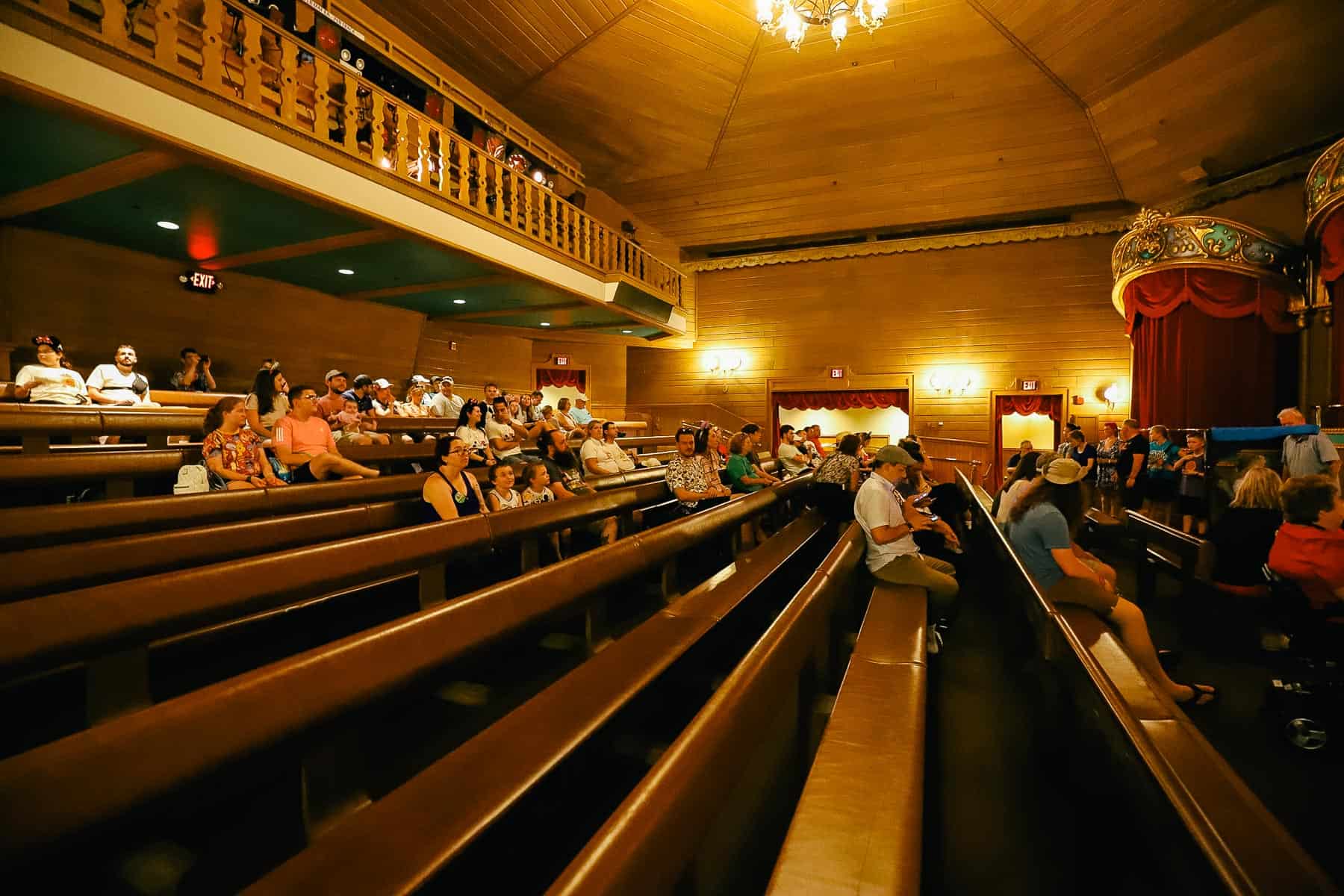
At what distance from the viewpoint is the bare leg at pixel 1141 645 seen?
229 cm

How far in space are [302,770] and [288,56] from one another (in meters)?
5.87

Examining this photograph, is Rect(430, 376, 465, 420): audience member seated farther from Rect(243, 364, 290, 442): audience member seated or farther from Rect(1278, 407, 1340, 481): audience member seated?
Rect(1278, 407, 1340, 481): audience member seated

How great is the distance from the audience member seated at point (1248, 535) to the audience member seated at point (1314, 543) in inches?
14.7

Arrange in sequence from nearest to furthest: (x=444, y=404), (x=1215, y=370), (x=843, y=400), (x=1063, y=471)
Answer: (x=1063, y=471) < (x=1215, y=370) < (x=444, y=404) < (x=843, y=400)

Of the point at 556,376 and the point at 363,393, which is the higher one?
the point at 556,376

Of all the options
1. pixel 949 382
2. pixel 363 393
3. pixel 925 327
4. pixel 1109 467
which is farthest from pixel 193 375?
pixel 949 382

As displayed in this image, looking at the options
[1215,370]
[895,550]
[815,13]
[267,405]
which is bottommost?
[895,550]

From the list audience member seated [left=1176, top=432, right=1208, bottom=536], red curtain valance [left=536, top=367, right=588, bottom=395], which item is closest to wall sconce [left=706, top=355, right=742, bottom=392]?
red curtain valance [left=536, top=367, right=588, bottom=395]

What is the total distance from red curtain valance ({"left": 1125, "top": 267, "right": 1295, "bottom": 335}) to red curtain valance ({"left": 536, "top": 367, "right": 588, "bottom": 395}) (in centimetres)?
909

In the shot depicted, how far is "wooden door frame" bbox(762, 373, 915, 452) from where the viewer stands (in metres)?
10.8

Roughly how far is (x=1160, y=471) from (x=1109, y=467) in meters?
1.09

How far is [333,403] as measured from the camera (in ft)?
16.4

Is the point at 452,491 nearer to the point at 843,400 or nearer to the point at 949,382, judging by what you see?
the point at 843,400

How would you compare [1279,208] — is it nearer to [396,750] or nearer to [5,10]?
[396,750]
